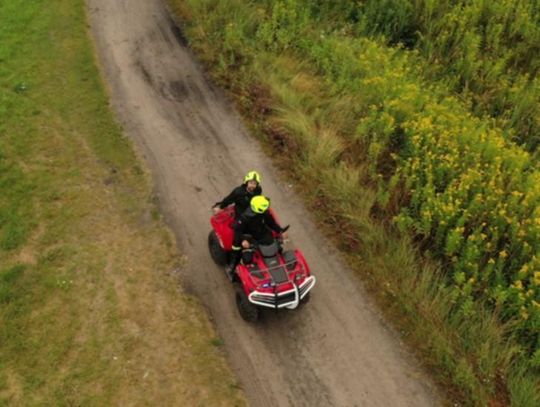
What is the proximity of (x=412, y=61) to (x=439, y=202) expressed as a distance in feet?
22.0

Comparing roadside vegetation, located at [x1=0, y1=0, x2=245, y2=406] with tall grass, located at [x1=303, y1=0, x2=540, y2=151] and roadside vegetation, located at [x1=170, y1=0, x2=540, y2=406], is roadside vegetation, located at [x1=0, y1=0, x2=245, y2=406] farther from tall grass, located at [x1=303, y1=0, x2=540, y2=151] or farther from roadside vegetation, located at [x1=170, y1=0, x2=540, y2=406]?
tall grass, located at [x1=303, y1=0, x2=540, y2=151]

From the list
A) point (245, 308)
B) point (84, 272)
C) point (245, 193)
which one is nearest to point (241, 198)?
point (245, 193)

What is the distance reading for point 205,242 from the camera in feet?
38.0

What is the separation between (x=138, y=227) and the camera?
11.9m

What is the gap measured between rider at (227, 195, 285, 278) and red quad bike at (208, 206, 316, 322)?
0.19 metres

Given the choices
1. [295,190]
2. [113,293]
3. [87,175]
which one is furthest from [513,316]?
[87,175]

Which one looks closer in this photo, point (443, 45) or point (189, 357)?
point (189, 357)

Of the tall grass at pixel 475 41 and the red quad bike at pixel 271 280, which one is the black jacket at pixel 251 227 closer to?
the red quad bike at pixel 271 280

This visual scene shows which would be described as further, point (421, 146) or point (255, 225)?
point (421, 146)

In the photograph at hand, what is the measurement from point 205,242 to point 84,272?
2.57 metres

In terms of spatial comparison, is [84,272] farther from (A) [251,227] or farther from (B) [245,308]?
(A) [251,227]

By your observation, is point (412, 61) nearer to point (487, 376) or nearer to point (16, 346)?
point (487, 376)

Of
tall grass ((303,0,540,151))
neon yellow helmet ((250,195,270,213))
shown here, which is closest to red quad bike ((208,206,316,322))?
neon yellow helmet ((250,195,270,213))

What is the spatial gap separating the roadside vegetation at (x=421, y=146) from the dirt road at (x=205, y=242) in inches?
23.0
